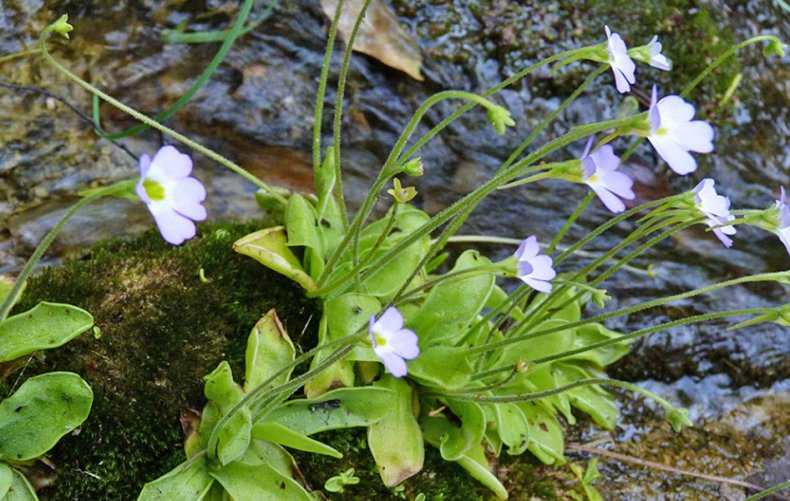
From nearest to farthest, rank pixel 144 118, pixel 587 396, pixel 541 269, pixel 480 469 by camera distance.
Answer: pixel 541 269
pixel 144 118
pixel 480 469
pixel 587 396

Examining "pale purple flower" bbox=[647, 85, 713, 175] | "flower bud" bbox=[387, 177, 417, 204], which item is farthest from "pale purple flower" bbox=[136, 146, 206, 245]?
"pale purple flower" bbox=[647, 85, 713, 175]

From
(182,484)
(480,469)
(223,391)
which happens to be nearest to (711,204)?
(480,469)

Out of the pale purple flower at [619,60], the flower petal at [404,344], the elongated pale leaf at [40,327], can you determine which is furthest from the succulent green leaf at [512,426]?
the elongated pale leaf at [40,327]

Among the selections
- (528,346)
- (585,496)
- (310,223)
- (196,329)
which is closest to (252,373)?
(196,329)

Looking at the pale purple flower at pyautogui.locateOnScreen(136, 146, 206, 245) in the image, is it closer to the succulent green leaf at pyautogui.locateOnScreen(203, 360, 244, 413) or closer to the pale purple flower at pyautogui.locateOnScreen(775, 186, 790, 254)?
the succulent green leaf at pyautogui.locateOnScreen(203, 360, 244, 413)

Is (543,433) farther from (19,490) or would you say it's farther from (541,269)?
(19,490)

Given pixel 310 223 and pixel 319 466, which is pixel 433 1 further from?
pixel 319 466

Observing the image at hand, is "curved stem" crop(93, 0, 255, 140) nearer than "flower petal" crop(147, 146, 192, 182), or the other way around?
"flower petal" crop(147, 146, 192, 182)
